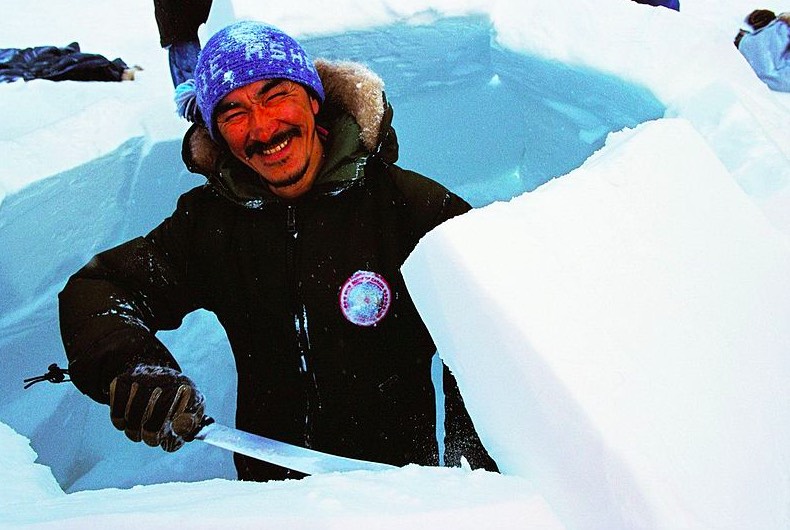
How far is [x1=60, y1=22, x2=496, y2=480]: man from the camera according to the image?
1.29m

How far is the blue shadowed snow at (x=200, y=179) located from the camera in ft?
6.72

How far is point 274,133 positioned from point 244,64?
17cm

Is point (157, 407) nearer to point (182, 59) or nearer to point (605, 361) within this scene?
point (605, 361)

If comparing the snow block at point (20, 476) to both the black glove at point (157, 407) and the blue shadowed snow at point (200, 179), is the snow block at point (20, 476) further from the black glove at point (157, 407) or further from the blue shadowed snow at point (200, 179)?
the blue shadowed snow at point (200, 179)

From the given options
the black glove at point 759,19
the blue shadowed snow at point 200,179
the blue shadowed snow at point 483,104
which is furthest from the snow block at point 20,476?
the black glove at point 759,19

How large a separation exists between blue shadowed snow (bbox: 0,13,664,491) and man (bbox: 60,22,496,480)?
2.83 feet

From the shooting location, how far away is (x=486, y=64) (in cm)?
305

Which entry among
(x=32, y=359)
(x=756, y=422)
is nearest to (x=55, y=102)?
(x=32, y=359)

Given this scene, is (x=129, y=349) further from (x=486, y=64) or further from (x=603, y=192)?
(x=486, y=64)

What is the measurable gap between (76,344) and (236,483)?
0.67 m

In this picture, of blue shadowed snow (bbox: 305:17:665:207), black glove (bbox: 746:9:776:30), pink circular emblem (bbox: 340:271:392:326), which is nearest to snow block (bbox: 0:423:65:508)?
pink circular emblem (bbox: 340:271:392:326)

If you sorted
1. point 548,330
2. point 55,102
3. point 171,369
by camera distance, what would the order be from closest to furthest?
point 548,330 → point 171,369 → point 55,102

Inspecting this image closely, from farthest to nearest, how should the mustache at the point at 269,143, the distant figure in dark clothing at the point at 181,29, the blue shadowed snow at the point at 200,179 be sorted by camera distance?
the distant figure in dark clothing at the point at 181,29, the blue shadowed snow at the point at 200,179, the mustache at the point at 269,143

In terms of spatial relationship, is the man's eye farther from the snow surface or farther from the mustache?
the snow surface
